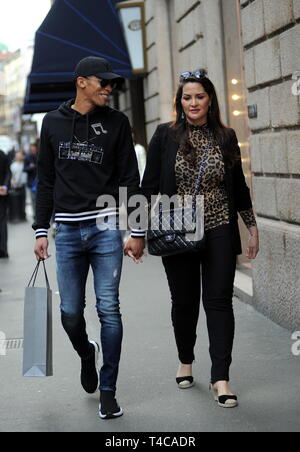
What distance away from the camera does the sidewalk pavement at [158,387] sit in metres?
4.78

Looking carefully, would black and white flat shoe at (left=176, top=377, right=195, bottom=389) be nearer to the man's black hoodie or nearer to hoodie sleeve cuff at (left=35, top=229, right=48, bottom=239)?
the man's black hoodie

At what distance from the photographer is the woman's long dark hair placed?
5148 mm

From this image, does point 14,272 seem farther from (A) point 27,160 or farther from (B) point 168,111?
(A) point 27,160

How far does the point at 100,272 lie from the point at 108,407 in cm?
72

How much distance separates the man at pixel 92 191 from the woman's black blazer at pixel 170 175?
255mm

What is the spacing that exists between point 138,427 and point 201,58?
257 inches

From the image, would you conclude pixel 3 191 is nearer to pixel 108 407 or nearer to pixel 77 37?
pixel 77 37

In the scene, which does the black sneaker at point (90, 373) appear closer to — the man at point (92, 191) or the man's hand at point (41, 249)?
the man at point (92, 191)

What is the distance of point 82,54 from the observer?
594 inches

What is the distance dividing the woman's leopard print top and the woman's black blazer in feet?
0.11

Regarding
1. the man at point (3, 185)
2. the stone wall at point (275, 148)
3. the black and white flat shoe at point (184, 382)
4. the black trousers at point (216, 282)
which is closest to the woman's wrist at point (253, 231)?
the black trousers at point (216, 282)

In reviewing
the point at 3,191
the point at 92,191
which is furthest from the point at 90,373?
the point at 3,191

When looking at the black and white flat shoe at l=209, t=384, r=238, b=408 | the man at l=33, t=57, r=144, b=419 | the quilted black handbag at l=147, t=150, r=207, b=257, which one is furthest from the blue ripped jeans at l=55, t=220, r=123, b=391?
the black and white flat shoe at l=209, t=384, r=238, b=408

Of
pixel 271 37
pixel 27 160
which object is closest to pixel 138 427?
pixel 271 37
